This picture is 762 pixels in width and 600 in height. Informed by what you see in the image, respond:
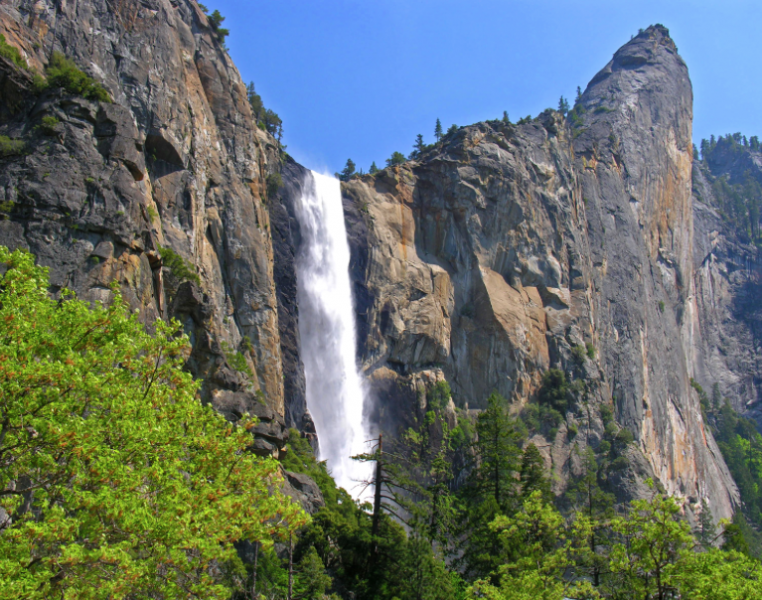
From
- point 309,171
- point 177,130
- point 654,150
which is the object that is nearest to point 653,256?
point 654,150

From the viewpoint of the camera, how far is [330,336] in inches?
2195

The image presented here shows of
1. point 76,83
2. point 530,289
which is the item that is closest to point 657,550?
point 76,83

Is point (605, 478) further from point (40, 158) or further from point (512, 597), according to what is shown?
point (40, 158)

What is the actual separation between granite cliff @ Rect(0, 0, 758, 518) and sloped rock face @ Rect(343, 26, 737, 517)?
0.23 meters

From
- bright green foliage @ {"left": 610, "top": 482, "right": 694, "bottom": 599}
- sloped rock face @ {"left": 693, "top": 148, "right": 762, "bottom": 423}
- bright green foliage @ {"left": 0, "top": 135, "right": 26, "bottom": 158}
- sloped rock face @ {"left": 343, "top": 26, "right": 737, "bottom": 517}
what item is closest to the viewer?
bright green foliage @ {"left": 610, "top": 482, "right": 694, "bottom": 599}

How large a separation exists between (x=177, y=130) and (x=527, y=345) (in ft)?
126

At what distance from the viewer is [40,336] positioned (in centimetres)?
1050

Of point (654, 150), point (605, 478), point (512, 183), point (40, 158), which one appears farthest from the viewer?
point (654, 150)

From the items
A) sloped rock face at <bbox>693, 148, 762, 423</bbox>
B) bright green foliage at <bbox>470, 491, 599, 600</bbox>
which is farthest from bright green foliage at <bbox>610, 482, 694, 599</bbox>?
sloped rock face at <bbox>693, 148, 762, 423</bbox>

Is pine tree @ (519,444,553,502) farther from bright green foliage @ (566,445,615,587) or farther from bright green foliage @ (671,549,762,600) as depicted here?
bright green foliage @ (671,549,762,600)

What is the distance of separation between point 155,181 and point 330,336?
23857mm

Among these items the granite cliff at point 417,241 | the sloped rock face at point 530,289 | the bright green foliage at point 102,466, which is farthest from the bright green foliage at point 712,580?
the sloped rock face at point 530,289

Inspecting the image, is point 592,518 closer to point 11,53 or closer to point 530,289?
point 11,53

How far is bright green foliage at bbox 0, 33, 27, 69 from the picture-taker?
28188 mm
